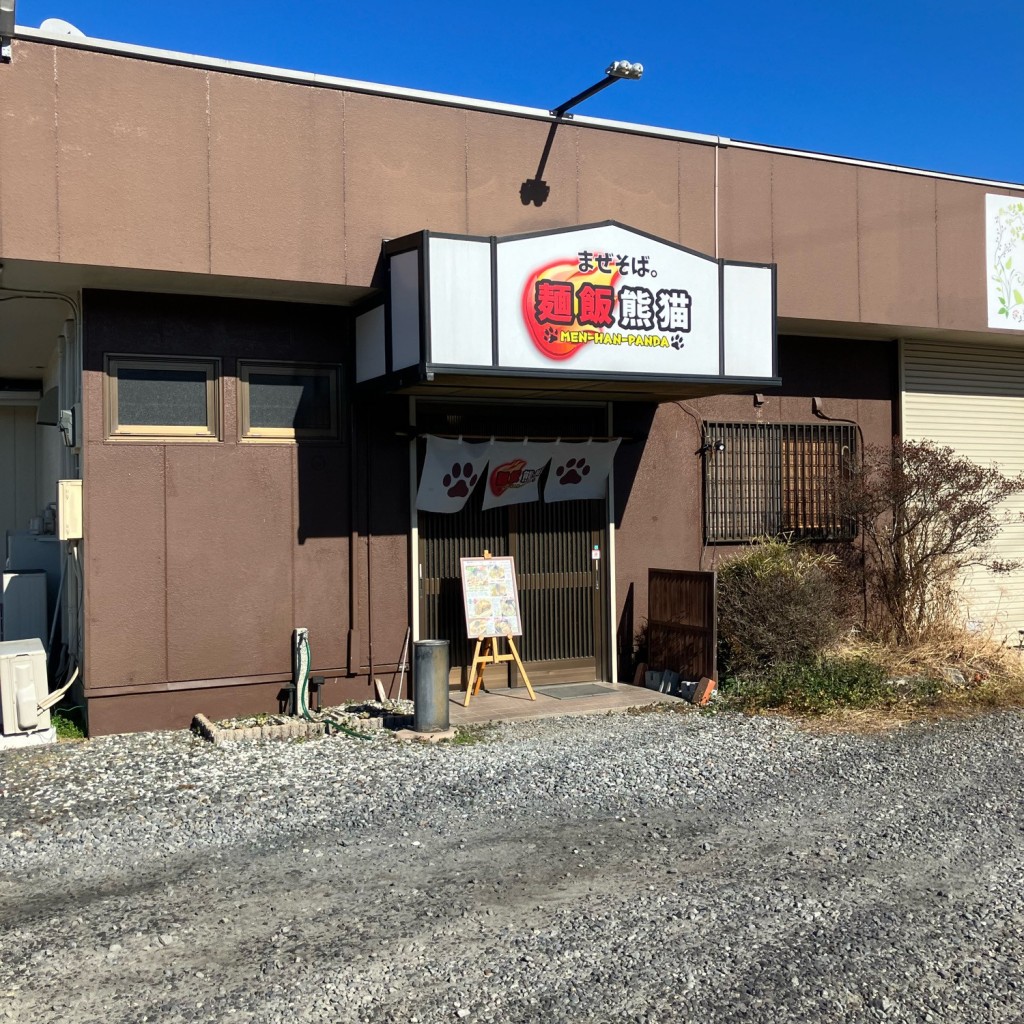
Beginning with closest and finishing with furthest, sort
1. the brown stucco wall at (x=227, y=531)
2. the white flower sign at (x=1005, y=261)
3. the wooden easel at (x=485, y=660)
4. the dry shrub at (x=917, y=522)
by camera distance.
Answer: the brown stucco wall at (x=227, y=531) < the wooden easel at (x=485, y=660) < the dry shrub at (x=917, y=522) < the white flower sign at (x=1005, y=261)

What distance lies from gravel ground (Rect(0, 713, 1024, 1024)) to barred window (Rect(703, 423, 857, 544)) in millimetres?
3646

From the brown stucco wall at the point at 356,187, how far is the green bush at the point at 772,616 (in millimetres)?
2803

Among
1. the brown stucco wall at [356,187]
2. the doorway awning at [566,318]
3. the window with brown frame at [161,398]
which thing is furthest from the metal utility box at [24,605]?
the doorway awning at [566,318]

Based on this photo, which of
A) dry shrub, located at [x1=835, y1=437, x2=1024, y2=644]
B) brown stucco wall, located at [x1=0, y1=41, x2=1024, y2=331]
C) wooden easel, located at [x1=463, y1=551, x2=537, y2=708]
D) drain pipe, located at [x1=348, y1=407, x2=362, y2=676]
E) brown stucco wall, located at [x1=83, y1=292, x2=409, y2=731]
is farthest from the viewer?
dry shrub, located at [x1=835, y1=437, x2=1024, y2=644]

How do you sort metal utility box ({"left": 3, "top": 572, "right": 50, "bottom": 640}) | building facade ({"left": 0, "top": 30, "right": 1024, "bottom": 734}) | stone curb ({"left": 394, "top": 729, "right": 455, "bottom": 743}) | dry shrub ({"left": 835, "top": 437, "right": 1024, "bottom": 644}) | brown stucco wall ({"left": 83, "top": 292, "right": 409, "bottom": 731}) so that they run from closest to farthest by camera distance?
stone curb ({"left": 394, "top": 729, "right": 455, "bottom": 743}) < building facade ({"left": 0, "top": 30, "right": 1024, "bottom": 734}) < brown stucco wall ({"left": 83, "top": 292, "right": 409, "bottom": 731}) < metal utility box ({"left": 3, "top": 572, "right": 50, "bottom": 640}) < dry shrub ({"left": 835, "top": 437, "right": 1024, "bottom": 644})

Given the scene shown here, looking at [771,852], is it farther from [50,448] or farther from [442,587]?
[50,448]

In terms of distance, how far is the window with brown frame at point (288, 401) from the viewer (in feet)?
32.6

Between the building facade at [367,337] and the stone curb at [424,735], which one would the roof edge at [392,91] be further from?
the stone curb at [424,735]

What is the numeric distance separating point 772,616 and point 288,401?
494 cm

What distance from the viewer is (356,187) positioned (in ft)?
32.0

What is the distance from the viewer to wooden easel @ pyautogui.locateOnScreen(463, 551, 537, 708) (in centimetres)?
1040

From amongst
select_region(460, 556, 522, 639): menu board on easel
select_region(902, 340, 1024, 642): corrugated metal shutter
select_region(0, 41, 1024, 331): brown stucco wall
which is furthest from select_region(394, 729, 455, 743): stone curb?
select_region(902, 340, 1024, 642): corrugated metal shutter

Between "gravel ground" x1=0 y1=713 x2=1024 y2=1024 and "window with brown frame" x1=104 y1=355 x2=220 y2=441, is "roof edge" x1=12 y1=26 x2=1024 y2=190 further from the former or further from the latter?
"gravel ground" x1=0 y1=713 x2=1024 y2=1024

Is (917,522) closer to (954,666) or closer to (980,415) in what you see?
(954,666)
